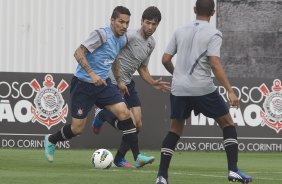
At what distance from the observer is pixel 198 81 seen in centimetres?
1014

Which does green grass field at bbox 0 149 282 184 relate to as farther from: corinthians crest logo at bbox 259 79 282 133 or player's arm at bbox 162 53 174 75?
corinthians crest logo at bbox 259 79 282 133

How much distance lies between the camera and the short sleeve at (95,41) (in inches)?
498

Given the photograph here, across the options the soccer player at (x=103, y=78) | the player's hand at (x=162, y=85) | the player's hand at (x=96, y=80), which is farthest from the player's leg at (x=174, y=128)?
the soccer player at (x=103, y=78)

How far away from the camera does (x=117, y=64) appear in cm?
1342

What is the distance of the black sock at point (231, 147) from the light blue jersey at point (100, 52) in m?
2.91

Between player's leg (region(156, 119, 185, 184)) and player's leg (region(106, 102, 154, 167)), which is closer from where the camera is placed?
player's leg (region(156, 119, 185, 184))

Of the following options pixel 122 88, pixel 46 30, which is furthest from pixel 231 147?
pixel 46 30

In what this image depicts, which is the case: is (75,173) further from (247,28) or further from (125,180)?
(247,28)

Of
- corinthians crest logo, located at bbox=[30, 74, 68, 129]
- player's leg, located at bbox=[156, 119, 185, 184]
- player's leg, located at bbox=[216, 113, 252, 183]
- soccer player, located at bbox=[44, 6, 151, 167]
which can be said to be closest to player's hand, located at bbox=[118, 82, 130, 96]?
soccer player, located at bbox=[44, 6, 151, 167]

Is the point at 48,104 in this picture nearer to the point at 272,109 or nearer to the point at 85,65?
the point at 272,109

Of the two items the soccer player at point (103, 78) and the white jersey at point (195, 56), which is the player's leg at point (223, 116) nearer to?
the white jersey at point (195, 56)

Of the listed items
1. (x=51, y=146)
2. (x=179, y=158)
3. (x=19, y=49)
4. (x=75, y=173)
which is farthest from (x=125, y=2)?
(x=75, y=173)

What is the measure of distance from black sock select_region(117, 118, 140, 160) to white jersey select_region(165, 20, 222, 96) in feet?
9.03

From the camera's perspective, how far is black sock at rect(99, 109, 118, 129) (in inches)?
549
